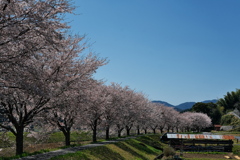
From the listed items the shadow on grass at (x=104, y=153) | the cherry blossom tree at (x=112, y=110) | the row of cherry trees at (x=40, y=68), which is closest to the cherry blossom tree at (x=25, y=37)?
the row of cherry trees at (x=40, y=68)

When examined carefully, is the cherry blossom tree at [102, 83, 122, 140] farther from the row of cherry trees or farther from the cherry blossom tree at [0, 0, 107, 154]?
the cherry blossom tree at [0, 0, 107, 154]

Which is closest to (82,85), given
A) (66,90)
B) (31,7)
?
(66,90)

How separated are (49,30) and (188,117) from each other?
117188 millimetres

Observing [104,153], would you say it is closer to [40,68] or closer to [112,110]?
[40,68]

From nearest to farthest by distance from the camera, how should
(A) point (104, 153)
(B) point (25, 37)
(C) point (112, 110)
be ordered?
(B) point (25, 37) < (A) point (104, 153) < (C) point (112, 110)

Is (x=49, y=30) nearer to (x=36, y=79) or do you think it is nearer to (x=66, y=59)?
(x=36, y=79)

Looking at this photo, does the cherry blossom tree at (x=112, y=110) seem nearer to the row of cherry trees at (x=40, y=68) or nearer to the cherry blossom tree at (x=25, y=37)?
the row of cherry trees at (x=40, y=68)

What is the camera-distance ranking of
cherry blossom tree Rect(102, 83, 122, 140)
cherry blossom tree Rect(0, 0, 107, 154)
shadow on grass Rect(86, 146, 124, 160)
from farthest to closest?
cherry blossom tree Rect(102, 83, 122, 140) < shadow on grass Rect(86, 146, 124, 160) < cherry blossom tree Rect(0, 0, 107, 154)

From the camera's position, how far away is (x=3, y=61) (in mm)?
10203

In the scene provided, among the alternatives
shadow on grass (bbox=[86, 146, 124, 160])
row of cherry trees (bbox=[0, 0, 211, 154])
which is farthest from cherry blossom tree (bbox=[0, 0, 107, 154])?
shadow on grass (bbox=[86, 146, 124, 160])

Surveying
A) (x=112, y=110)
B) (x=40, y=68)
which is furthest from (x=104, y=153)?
(x=112, y=110)

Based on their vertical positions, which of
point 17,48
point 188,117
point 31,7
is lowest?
point 188,117

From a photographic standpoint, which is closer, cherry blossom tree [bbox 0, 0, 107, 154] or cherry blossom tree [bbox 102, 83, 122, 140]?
cherry blossom tree [bbox 0, 0, 107, 154]

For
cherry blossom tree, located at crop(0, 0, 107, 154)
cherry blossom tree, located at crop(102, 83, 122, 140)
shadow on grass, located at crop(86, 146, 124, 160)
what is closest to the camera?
cherry blossom tree, located at crop(0, 0, 107, 154)
